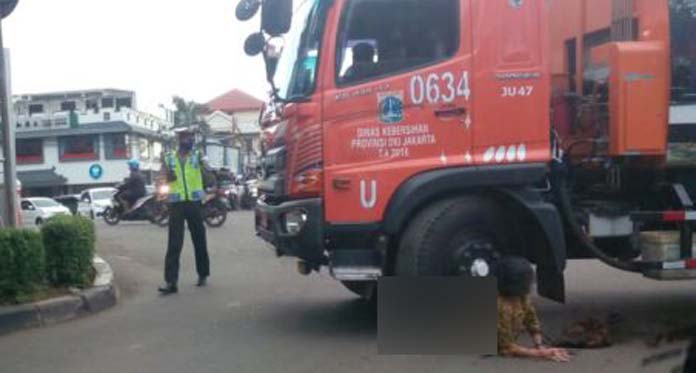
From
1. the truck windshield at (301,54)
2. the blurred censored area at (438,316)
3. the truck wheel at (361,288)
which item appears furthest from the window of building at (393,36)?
the truck wheel at (361,288)

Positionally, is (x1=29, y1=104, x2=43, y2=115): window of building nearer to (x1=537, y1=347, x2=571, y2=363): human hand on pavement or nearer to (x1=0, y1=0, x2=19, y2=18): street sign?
(x1=0, y1=0, x2=19, y2=18): street sign

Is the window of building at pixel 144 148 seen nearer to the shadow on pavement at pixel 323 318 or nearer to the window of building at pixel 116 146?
the window of building at pixel 116 146

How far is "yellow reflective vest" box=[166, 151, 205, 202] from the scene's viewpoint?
7980mm

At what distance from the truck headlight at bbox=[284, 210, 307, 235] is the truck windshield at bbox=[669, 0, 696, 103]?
114 inches

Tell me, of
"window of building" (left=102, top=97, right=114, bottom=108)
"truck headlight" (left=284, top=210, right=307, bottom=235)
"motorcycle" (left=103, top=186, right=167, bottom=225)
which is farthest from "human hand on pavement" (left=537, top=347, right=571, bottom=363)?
"window of building" (left=102, top=97, right=114, bottom=108)

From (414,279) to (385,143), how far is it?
1.00 m

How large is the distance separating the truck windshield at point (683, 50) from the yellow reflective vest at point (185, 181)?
179 inches

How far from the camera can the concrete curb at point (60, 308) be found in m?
6.34

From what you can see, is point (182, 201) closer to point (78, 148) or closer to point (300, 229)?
point (300, 229)

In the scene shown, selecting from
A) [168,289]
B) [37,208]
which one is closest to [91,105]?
[37,208]

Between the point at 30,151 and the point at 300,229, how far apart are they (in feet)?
162

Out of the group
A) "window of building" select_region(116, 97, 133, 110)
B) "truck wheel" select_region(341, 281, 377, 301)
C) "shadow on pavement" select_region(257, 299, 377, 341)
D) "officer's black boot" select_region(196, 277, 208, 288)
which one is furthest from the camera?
"window of building" select_region(116, 97, 133, 110)

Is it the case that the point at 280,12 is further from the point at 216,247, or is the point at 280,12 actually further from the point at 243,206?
the point at 243,206

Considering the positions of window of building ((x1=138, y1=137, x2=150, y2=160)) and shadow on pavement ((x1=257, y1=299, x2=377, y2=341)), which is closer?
shadow on pavement ((x1=257, y1=299, x2=377, y2=341))
